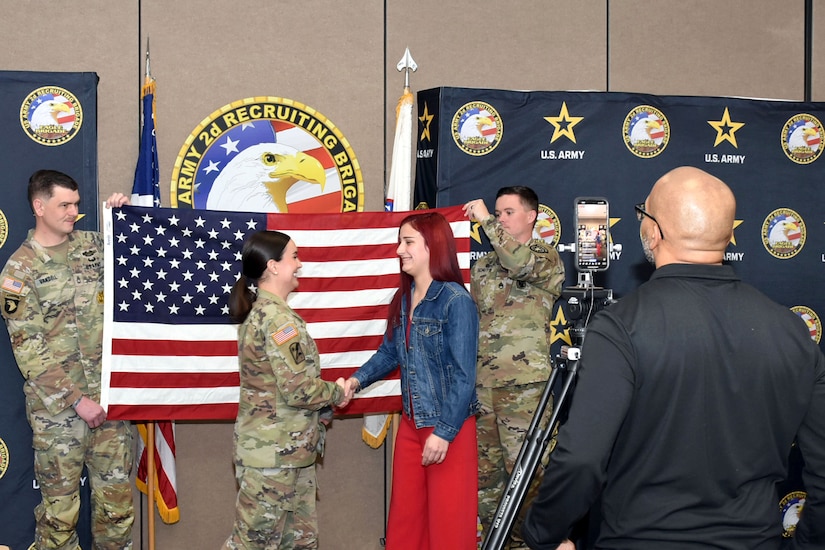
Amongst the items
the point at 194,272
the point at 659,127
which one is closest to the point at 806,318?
the point at 659,127

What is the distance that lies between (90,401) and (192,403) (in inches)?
16.5

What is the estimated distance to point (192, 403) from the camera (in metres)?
3.53

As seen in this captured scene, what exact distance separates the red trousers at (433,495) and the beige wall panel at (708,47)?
2571 mm

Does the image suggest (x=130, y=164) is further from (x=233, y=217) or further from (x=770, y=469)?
(x=770, y=469)

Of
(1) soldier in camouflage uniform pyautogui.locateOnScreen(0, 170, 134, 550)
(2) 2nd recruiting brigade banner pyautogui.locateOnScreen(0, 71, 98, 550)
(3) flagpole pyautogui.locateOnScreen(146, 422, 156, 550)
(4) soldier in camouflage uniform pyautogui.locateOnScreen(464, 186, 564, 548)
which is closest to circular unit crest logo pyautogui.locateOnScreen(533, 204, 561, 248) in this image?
(4) soldier in camouflage uniform pyautogui.locateOnScreen(464, 186, 564, 548)

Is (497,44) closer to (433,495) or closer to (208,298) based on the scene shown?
(208,298)

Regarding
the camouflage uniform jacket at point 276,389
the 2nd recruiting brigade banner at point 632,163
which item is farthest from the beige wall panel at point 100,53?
the camouflage uniform jacket at point 276,389

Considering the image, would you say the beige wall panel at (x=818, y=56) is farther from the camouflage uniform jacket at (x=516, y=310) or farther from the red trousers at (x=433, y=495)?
the red trousers at (x=433, y=495)


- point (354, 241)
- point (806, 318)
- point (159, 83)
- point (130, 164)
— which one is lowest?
point (806, 318)

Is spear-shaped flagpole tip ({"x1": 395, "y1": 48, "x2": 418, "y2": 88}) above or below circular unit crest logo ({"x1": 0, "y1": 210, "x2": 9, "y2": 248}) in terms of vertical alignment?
above

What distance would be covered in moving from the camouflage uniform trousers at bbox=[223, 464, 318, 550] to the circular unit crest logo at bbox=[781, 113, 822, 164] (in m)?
2.99

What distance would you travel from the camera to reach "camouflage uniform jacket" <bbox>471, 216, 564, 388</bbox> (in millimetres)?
3400

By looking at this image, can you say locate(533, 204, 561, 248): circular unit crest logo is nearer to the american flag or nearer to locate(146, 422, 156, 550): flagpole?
the american flag

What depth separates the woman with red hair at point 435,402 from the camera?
2.79 m
